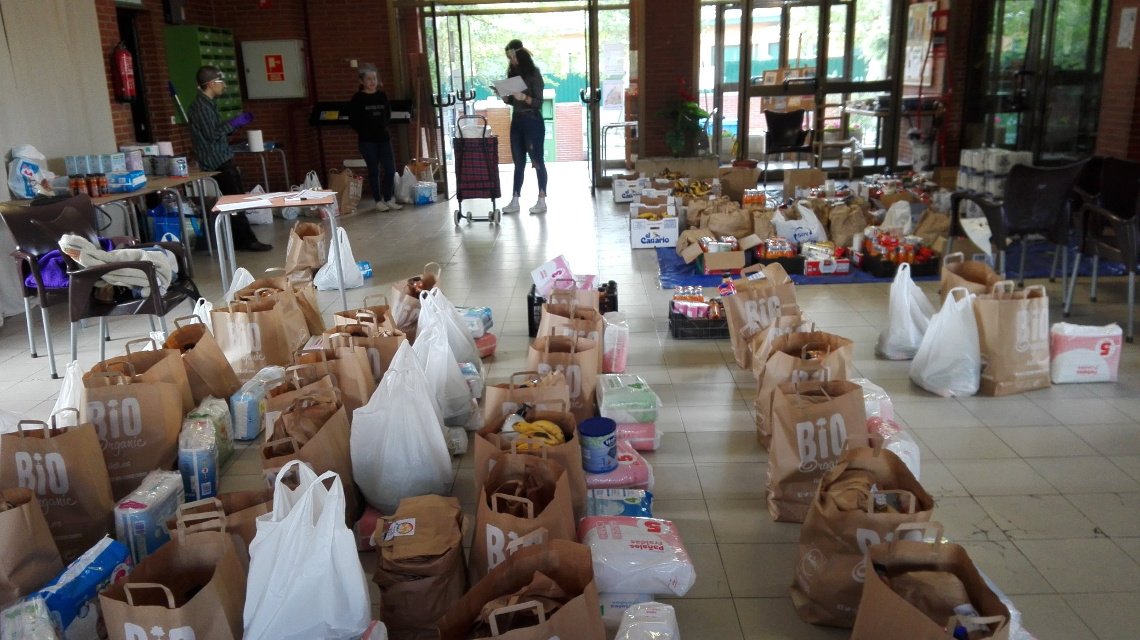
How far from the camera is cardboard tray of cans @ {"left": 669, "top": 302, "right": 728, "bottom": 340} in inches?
171

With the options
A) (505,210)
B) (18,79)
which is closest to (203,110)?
(18,79)

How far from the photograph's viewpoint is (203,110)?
661 cm

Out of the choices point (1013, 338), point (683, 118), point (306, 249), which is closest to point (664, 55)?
point (683, 118)

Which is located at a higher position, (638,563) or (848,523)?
(848,523)

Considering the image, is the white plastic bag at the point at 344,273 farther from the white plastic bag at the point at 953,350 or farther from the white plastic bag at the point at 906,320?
the white plastic bag at the point at 953,350

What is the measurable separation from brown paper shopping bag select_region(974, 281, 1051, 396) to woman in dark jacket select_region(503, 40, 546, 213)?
5462 millimetres

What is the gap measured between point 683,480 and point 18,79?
533 centimetres

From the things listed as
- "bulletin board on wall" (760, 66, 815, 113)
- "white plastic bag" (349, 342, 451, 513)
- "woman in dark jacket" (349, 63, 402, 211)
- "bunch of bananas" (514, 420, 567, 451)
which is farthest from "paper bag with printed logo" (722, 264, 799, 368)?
"bulletin board on wall" (760, 66, 815, 113)

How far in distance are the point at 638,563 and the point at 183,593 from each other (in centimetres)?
109

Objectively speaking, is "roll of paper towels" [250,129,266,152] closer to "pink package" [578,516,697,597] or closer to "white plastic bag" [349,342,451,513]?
"white plastic bag" [349,342,451,513]

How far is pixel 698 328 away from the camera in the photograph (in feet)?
14.3

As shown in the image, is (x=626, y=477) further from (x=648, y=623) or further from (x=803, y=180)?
(x=803, y=180)

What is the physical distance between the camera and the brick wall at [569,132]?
13742 mm

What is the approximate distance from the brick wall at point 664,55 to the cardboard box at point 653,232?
3.63 metres
